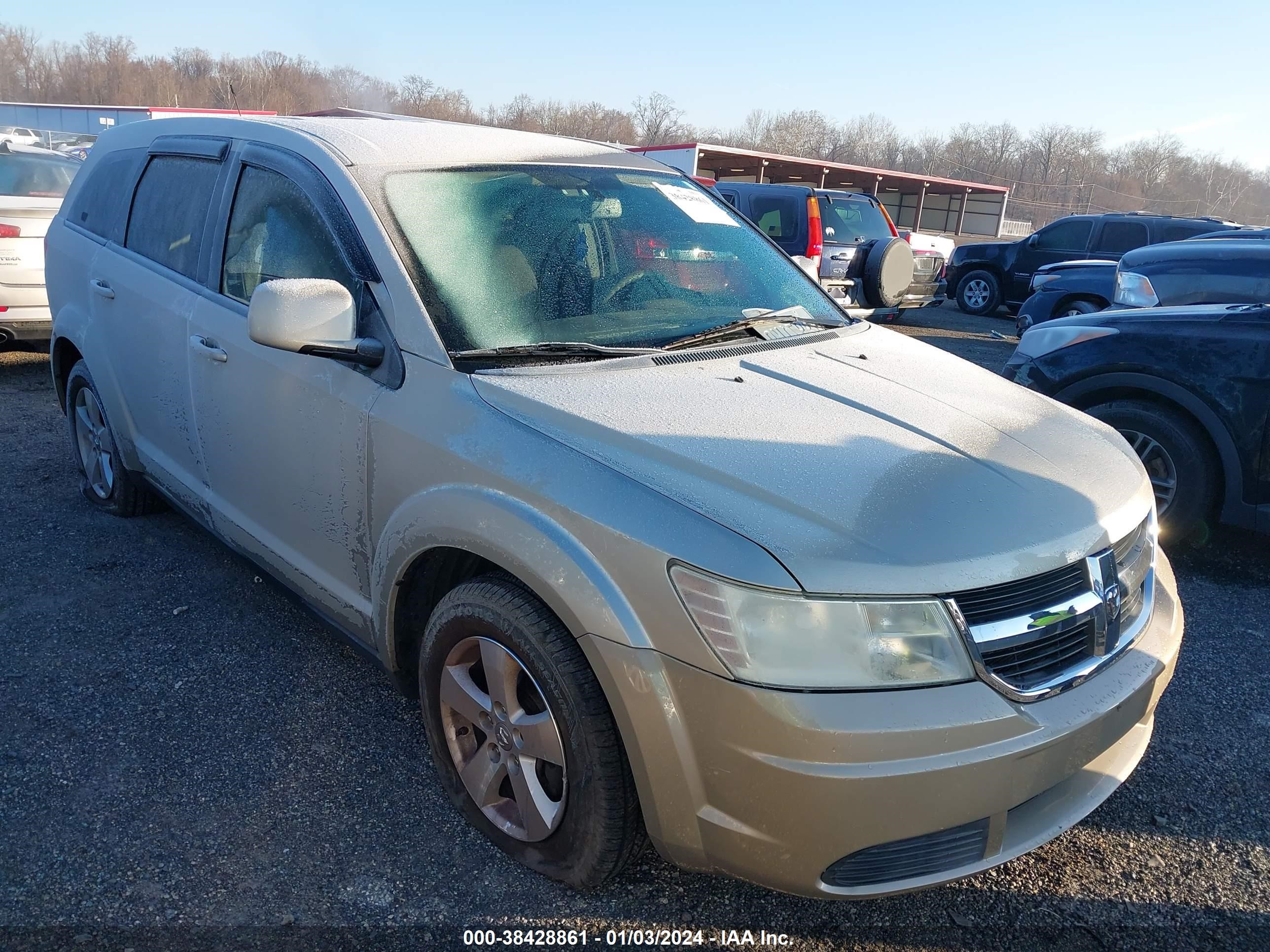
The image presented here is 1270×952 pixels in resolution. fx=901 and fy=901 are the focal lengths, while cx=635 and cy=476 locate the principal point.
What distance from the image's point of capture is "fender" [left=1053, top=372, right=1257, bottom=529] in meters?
4.19

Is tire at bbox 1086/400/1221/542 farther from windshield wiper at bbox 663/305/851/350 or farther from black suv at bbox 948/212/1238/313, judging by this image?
black suv at bbox 948/212/1238/313

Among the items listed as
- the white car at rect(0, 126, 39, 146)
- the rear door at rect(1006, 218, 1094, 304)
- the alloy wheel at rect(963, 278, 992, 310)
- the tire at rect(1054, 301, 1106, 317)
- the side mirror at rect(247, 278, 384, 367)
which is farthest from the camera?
the white car at rect(0, 126, 39, 146)

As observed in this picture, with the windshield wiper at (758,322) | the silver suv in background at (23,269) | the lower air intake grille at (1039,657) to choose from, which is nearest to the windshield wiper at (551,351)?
the windshield wiper at (758,322)

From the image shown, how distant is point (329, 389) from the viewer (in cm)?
254

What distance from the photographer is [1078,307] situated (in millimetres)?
10797

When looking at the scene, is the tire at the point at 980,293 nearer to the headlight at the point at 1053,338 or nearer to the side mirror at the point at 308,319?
the headlight at the point at 1053,338

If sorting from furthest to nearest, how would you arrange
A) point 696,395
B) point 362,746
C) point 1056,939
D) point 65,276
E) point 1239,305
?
point 1239,305, point 65,276, point 362,746, point 696,395, point 1056,939

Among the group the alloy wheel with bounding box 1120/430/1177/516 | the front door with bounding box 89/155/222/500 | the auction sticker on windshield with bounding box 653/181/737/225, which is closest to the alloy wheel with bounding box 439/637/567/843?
the front door with bounding box 89/155/222/500

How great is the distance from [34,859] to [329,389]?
54.7 inches

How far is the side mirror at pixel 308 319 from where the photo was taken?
2287mm

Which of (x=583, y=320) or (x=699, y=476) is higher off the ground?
(x=583, y=320)

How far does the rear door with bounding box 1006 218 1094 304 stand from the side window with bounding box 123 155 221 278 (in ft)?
44.8

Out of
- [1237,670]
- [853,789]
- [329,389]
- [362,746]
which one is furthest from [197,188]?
[1237,670]

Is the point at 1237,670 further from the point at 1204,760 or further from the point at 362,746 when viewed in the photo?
the point at 362,746
